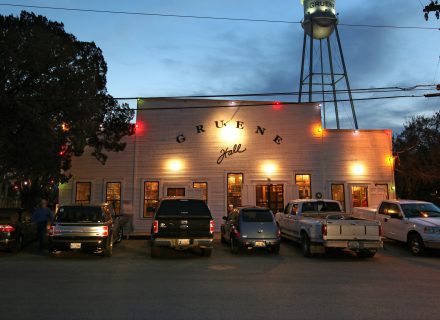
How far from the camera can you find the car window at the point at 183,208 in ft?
46.2

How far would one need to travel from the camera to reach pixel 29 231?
16312 mm

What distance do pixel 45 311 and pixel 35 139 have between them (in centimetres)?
1023

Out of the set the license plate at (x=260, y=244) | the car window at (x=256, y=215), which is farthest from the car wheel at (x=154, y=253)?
the license plate at (x=260, y=244)

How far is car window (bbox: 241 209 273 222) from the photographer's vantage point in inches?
592

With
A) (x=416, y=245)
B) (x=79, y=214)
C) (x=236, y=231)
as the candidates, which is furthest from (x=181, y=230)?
(x=416, y=245)

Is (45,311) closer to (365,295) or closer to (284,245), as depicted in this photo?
(365,295)

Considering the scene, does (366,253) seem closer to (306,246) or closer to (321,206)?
(306,246)

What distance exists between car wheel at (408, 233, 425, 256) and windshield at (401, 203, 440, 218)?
0.98 metres

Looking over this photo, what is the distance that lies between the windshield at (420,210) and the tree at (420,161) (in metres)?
15.0

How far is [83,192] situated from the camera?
23.4 m

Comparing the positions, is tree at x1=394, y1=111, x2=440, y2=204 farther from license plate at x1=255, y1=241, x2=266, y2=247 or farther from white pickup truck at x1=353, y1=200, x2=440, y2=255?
license plate at x1=255, y1=241, x2=266, y2=247

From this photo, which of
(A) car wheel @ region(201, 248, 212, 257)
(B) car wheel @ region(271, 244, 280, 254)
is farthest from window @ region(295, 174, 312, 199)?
(A) car wheel @ region(201, 248, 212, 257)

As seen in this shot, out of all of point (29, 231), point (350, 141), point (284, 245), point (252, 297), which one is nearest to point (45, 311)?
point (252, 297)

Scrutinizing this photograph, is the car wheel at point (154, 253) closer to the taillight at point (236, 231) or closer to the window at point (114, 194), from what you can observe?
the taillight at point (236, 231)
